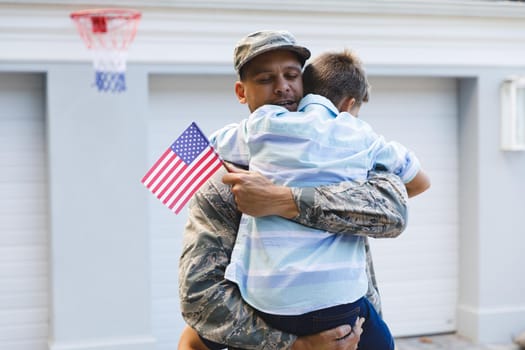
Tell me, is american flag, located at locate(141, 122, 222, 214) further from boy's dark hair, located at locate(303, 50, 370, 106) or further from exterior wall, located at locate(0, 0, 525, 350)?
exterior wall, located at locate(0, 0, 525, 350)

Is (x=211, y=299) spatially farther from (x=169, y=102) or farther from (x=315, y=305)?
(x=169, y=102)

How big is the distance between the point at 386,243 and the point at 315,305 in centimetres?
654

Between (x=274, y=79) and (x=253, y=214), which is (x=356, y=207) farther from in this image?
(x=274, y=79)

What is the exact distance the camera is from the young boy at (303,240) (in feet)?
6.95

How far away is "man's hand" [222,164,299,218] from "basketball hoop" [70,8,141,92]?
499 cm

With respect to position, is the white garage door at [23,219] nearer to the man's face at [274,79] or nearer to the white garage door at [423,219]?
the white garage door at [423,219]

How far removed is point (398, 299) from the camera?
866 centimetres

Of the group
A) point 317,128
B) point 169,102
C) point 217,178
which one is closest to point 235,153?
point 217,178

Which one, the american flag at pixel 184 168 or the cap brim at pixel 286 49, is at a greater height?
the cap brim at pixel 286 49

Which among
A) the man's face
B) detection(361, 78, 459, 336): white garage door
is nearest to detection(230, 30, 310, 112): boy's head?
the man's face

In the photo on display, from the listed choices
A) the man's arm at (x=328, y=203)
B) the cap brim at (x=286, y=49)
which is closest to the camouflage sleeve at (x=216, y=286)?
the man's arm at (x=328, y=203)

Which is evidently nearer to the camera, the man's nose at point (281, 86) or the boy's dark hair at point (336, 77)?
the man's nose at point (281, 86)

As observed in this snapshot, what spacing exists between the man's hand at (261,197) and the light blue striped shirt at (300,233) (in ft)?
0.15

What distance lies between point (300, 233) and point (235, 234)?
22cm
